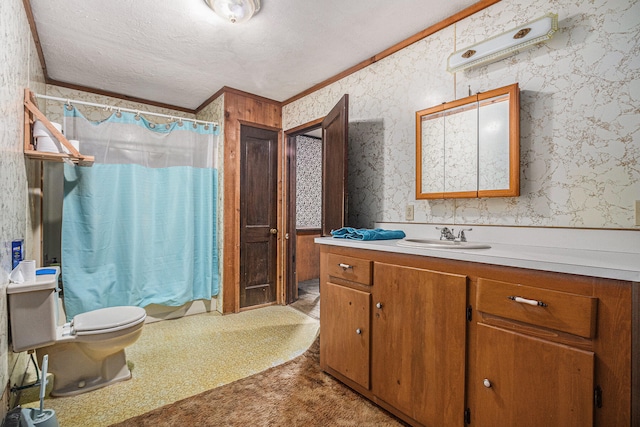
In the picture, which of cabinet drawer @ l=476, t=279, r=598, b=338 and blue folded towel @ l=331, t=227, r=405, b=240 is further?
blue folded towel @ l=331, t=227, r=405, b=240

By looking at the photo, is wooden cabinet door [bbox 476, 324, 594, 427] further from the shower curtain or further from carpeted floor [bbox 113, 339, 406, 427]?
the shower curtain

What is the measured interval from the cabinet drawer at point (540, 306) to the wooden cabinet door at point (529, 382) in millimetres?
70

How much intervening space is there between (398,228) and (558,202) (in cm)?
99

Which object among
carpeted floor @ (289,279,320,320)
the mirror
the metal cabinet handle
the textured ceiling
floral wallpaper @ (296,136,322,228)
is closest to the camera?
the metal cabinet handle

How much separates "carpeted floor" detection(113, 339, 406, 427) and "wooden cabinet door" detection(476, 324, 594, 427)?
590 millimetres

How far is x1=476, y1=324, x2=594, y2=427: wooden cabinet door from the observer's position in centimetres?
96

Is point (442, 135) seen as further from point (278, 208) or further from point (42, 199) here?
point (42, 199)

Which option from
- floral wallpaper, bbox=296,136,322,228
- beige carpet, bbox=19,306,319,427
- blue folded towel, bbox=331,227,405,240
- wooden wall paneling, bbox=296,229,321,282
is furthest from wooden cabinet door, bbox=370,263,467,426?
floral wallpaper, bbox=296,136,322,228

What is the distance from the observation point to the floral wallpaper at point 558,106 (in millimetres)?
1352

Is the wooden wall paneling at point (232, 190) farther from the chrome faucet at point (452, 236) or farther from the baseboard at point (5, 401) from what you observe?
the chrome faucet at point (452, 236)

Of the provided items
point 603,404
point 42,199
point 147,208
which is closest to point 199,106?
point 147,208

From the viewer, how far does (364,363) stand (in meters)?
1.70

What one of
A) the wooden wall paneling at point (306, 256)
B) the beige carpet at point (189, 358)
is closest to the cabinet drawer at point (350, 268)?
the beige carpet at point (189, 358)

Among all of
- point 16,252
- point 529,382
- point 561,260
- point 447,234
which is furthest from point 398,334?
point 16,252
